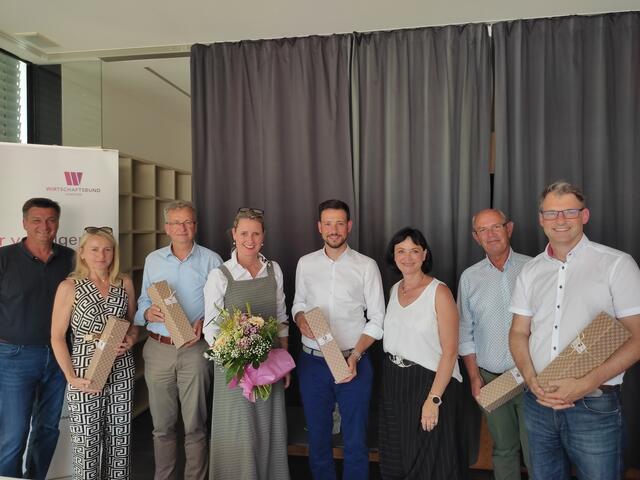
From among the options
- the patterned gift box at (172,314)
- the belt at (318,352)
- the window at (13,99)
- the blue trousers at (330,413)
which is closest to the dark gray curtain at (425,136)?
the belt at (318,352)

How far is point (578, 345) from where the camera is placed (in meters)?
1.91

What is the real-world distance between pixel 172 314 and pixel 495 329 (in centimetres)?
177

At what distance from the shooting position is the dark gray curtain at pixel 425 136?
333 cm

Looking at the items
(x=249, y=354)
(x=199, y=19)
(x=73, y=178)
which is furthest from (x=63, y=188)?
(x=249, y=354)

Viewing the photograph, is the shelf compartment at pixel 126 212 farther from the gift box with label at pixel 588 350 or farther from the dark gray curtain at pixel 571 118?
the gift box with label at pixel 588 350

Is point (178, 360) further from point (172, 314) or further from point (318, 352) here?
point (318, 352)

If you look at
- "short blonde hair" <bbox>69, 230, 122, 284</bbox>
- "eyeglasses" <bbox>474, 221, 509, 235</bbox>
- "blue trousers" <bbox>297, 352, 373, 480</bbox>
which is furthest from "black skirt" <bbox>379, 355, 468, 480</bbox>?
"short blonde hair" <bbox>69, 230, 122, 284</bbox>

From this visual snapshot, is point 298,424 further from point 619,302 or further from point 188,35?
point 188,35

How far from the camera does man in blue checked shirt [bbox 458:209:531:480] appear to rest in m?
2.61

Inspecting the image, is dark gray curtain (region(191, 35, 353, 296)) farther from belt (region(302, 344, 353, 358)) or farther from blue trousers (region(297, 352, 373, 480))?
blue trousers (region(297, 352, 373, 480))

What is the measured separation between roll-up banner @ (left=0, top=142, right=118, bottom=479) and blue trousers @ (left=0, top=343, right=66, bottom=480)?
0.84 feet

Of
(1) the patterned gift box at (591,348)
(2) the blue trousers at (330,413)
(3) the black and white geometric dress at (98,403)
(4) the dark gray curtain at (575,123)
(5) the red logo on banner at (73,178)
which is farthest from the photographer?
(5) the red logo on banner at (73,178)

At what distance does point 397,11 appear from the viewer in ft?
10.3

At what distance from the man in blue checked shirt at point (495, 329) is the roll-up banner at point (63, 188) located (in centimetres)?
A: 254
